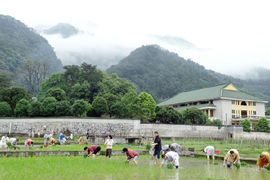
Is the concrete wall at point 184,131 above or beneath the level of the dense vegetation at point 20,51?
beneath

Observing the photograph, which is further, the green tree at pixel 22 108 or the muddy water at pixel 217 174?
the green tree at pixel 22 108

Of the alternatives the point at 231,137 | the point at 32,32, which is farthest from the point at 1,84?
the point at 32,32

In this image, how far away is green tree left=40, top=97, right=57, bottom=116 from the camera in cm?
3416

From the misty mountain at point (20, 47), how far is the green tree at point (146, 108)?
53.5 metres

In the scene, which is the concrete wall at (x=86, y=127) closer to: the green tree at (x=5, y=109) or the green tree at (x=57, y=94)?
the green tree at (x=5, y=109)

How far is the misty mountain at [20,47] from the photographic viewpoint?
3472 inches

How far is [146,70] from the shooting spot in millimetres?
102500

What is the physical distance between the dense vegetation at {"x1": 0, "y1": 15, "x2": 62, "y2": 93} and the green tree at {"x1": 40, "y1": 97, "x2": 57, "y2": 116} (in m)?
34.5

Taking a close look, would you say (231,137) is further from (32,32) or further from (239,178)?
(32,32)

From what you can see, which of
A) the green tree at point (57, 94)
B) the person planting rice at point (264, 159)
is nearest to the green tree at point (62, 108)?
the green tree at point (57, 94)

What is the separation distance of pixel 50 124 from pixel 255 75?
184 metres

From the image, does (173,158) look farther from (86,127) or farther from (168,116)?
(168,116)

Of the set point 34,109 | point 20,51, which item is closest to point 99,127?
point 34,109

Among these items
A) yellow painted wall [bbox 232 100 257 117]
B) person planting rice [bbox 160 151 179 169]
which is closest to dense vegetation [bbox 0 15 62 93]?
yellow painted wall [bbox 232 100 257 117]
